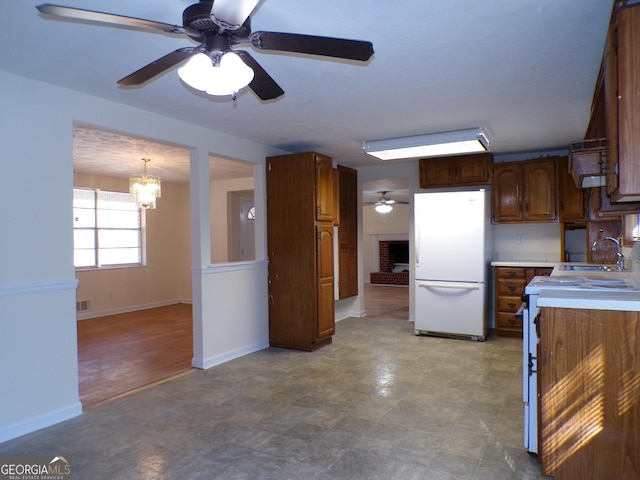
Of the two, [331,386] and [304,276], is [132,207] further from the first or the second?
[331,386]

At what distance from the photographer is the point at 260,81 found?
2.12 meters

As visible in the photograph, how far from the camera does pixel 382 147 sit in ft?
14.8

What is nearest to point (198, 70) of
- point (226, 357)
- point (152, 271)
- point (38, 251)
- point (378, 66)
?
point (378, 66)

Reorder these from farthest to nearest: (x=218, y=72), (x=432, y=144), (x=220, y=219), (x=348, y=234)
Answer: (x=220, y=219), (x=348, y=234), (x=432, y=144), (x=218, y=72)

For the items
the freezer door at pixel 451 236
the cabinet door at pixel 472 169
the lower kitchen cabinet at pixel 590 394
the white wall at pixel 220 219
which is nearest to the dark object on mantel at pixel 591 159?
the lower kitchen cabinet at pixel 590 394

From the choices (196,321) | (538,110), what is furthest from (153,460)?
(538,110)

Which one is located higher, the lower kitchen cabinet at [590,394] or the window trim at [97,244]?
the window trim at [97,244]

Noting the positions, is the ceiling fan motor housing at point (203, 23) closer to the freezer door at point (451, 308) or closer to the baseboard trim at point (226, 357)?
the baseboard trim at point (226, 357)

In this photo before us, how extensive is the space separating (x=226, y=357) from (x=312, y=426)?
1.73 m

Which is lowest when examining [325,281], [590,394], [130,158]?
[590,394]

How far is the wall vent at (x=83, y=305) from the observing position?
6.49 m

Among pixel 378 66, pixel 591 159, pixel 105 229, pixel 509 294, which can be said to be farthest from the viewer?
pixel 105 229

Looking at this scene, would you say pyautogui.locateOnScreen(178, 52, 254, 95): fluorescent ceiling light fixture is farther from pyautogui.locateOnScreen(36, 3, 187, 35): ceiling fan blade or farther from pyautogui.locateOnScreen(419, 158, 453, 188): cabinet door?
pyautogui.locateOnScreen(419, 158, 453, 188): cabinet door

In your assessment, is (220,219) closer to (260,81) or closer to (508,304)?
(508,304)
